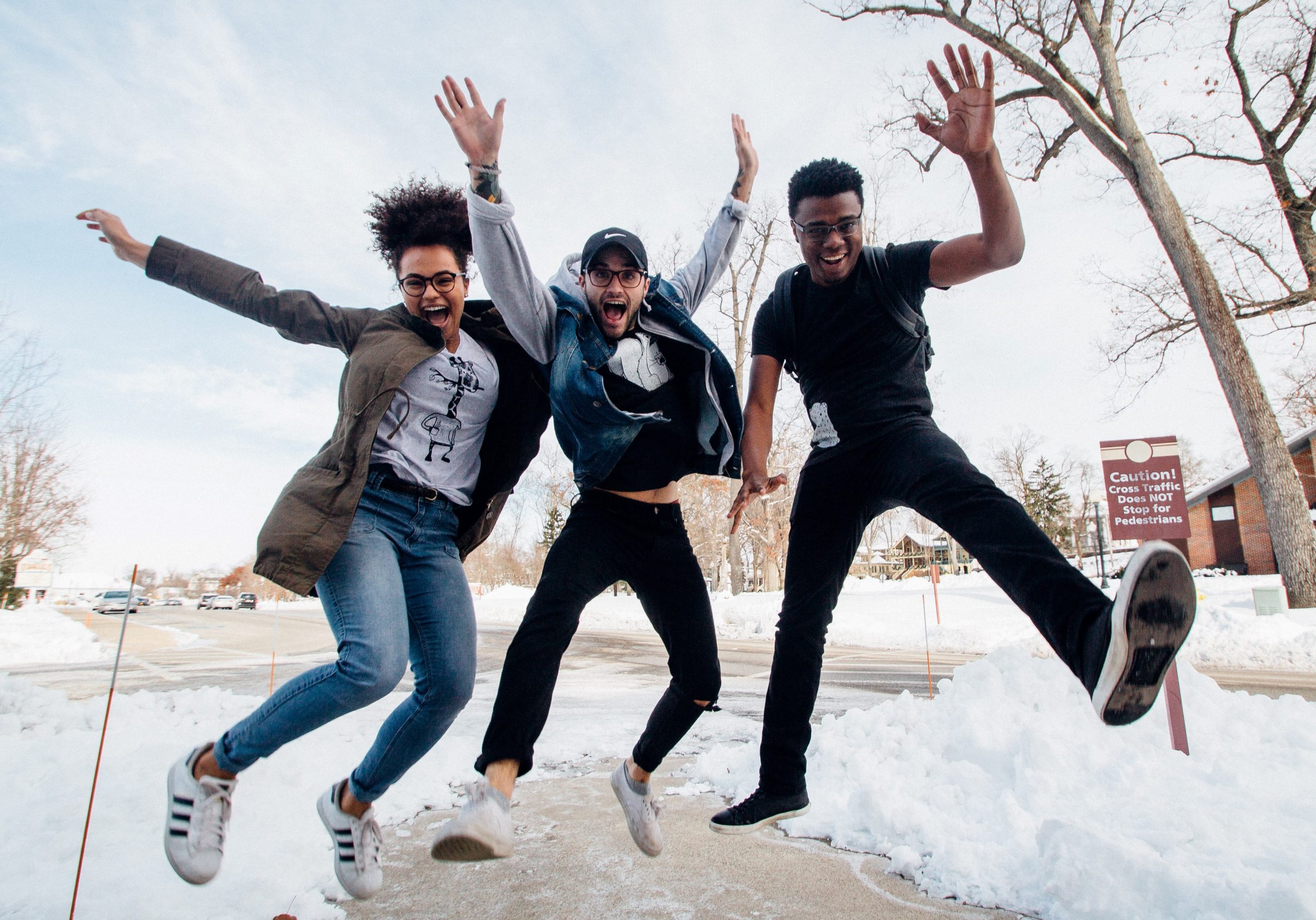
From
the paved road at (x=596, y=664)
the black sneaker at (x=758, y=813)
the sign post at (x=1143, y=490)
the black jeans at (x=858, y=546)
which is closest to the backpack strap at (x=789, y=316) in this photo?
the black jeans at (x=858, y=546)

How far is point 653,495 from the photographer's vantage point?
2.80 meters

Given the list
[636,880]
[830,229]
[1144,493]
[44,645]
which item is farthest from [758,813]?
[44,645]

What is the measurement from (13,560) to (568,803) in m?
24.9

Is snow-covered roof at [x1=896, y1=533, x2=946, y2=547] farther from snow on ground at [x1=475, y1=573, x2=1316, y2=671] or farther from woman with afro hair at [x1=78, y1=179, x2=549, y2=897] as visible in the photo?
woman with afro hair at [x1=78, y1=179, x2=549, y2=897]

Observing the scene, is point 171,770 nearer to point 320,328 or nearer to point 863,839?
point 320,328

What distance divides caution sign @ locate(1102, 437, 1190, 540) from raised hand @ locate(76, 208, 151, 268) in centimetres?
809

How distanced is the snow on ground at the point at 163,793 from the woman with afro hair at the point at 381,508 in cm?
69

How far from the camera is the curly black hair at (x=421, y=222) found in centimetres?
305

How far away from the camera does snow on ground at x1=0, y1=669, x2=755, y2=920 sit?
2898 millimetres

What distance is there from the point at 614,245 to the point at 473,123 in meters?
0.63

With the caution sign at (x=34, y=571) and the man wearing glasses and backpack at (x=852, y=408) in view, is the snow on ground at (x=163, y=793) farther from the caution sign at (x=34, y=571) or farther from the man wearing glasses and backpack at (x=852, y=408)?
the caution sign at (x=34, y=571)

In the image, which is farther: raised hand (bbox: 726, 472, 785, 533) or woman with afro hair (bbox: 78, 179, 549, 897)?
raised hand (bbox: 726, 472, 785, 533)

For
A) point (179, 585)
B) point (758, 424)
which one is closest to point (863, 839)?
point (758, 424)

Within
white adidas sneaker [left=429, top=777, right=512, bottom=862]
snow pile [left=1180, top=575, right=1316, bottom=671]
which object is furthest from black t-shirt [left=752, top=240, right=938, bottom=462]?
snow pile [left=1180, top=575, right=1316, bottom=671]
